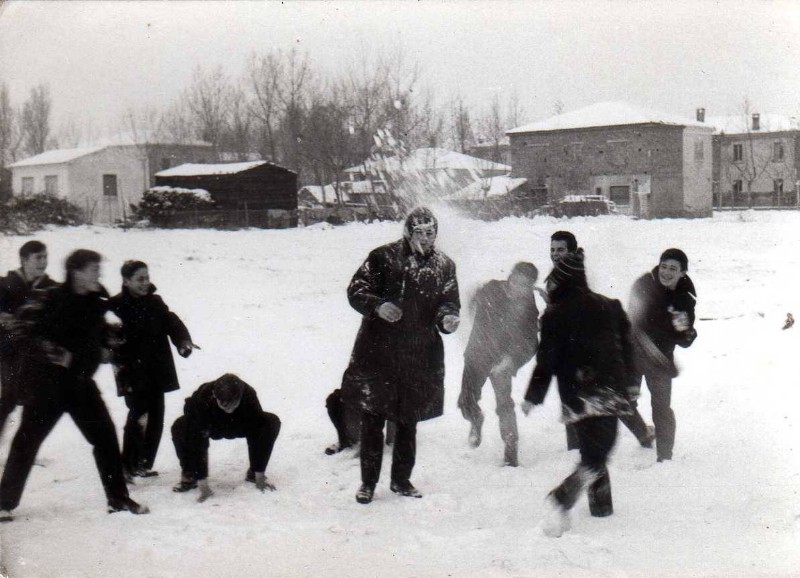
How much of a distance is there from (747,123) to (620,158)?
149cm

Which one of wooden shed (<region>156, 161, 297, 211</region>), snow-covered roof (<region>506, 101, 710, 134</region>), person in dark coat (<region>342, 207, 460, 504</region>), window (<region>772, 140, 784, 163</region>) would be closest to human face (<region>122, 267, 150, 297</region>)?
person in dark coat (<region>342, 207, 460, 504</region>)

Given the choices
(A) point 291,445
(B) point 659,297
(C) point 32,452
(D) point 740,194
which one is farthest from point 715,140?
(C) point 32,452

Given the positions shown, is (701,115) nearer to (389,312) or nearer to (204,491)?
(389,312)

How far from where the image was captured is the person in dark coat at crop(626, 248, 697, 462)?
512 centimetres

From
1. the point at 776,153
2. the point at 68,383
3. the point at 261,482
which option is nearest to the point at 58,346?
the point at 68,383

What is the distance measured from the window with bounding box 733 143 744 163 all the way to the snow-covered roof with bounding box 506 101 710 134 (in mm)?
2054

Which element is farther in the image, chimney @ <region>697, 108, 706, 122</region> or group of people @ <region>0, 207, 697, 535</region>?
chimney @ <region>697, 108, 706, 122</region>

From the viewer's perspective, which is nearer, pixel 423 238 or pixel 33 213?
pixel 423 238

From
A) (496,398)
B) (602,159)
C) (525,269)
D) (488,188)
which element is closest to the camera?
(496,398)

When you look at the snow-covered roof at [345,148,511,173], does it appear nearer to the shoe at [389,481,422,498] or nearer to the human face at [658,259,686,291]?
the human face at [658,259,686,291]

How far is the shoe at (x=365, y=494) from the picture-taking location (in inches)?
180

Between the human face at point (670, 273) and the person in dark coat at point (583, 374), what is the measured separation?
1.05 metres

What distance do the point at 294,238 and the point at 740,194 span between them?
6515 millimetres

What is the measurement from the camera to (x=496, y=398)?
5.42m
